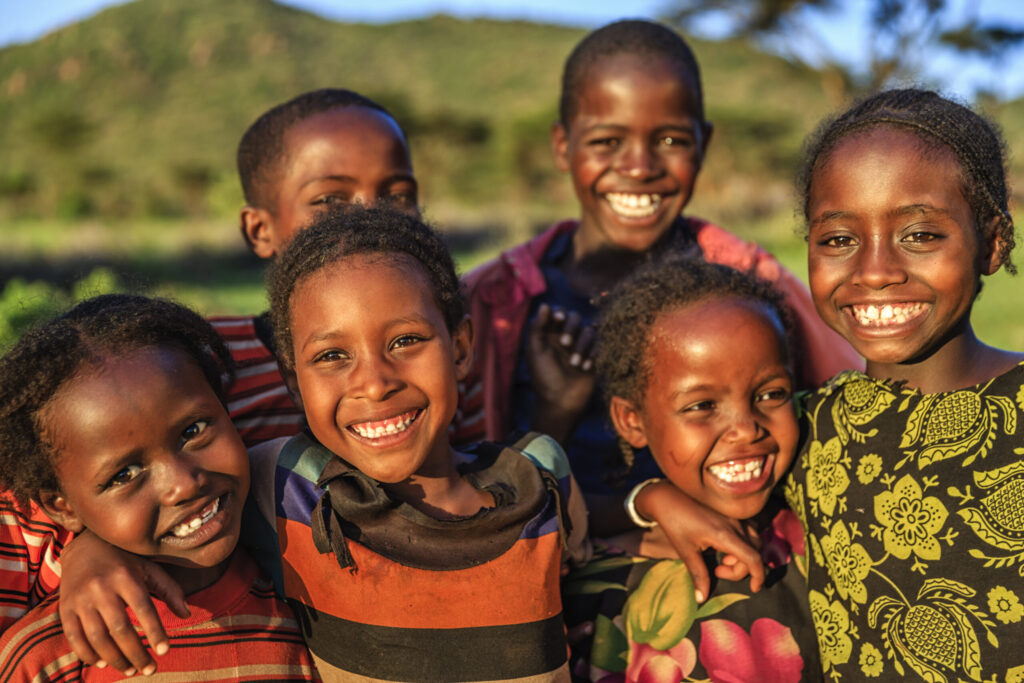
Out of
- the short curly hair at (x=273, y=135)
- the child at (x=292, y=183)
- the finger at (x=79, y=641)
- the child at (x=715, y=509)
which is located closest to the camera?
the finger at (x=79, y=641)

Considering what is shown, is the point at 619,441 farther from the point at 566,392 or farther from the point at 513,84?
the point at 513,84

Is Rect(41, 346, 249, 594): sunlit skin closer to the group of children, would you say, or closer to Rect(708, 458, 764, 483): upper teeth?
the group of children

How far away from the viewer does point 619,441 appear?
9.29ft

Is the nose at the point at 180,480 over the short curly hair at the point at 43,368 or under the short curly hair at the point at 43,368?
under

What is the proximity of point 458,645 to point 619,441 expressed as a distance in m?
1.05

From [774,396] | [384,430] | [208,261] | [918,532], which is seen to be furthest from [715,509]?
[208,261]

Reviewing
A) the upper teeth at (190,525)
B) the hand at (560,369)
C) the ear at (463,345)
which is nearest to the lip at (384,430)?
the ear at (463,345)

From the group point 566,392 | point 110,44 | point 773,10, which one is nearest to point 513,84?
point 110,44

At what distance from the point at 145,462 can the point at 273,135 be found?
148 cm

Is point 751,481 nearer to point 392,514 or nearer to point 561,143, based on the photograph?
point 392,514

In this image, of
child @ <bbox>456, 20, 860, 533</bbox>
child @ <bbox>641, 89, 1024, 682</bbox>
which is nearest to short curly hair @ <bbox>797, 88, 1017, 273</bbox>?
child @ <bbox>641, 89, 1024, 682</bbox>

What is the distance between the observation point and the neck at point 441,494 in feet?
6.94

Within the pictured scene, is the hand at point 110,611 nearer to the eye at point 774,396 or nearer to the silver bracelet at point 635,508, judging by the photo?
the silver bracelet at point 635,508

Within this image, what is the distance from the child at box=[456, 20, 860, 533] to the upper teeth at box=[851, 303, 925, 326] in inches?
35.2
